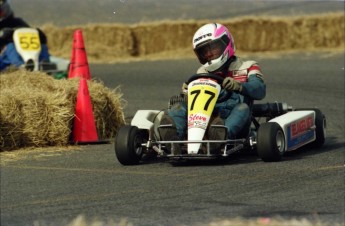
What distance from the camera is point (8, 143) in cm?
970

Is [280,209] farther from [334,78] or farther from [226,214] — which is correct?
[334,78]

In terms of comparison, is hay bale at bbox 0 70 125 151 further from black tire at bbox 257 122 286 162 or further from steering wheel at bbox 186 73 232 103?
black tire at bbox 257 122 286 162

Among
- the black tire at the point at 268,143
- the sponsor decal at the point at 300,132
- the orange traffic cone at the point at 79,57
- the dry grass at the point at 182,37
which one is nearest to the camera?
the black tire at the point at 268,143

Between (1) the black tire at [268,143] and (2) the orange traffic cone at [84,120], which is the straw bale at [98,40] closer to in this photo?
(2) the orange traffic cone at [84,120]

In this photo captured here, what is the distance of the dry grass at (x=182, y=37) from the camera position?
20500 millimetres

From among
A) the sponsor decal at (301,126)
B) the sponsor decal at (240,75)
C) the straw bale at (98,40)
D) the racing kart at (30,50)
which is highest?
the straw bale at (98,40)

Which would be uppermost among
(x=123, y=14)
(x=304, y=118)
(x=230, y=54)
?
(x=123, y=14)

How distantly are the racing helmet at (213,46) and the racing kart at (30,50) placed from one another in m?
6.39

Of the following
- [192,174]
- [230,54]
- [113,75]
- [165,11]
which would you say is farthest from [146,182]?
[165,11]

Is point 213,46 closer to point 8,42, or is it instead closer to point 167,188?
point 167,188

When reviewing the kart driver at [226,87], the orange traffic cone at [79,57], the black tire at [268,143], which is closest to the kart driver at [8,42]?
the orange traffic cone at [79,57]

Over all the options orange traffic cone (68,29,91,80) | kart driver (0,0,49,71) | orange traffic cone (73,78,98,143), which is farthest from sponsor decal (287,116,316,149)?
kart driver (0,0,49,71)

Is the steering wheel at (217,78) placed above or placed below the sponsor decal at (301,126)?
above

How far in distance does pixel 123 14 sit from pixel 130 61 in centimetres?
1005
